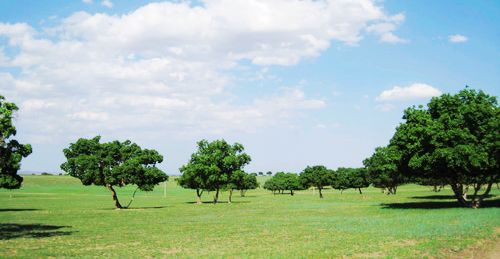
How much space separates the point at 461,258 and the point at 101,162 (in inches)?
2200

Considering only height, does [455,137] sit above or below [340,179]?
above

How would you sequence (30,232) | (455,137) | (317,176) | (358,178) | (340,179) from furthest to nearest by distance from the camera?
1. (358,178)
2. (340,179)
3. (317,176)
4. (455,137)
5. (30,232)

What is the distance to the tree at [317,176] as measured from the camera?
134m

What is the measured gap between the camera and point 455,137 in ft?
165

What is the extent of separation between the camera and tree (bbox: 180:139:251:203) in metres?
85.1

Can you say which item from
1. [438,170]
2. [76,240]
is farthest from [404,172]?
[76,240]

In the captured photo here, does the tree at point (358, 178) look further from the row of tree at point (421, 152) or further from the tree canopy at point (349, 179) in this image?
the row of tree at point (421, 152)

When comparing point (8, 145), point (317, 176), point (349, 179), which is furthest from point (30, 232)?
point (349, 179)

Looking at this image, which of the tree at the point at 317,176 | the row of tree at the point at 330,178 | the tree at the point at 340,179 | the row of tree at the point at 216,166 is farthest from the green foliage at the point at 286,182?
the row of tree at the point at 216,166

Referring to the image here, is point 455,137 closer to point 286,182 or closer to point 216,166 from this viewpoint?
point 216,166

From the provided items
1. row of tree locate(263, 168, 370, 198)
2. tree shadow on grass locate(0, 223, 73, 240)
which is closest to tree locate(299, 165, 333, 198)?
row of tree locate(263, 168, 370, 198)

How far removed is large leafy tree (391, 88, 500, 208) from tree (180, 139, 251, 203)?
1573 inches

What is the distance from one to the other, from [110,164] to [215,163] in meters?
26.1

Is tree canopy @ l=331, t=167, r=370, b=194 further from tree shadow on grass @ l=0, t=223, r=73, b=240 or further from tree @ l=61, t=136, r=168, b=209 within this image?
tree shadow on grass @ l=0, t=223, r=73, b=240
